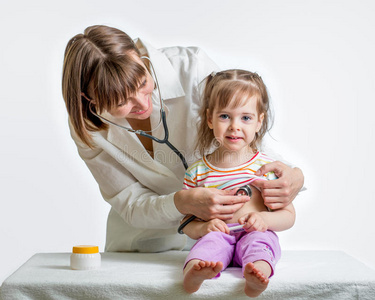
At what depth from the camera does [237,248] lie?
1.80 m

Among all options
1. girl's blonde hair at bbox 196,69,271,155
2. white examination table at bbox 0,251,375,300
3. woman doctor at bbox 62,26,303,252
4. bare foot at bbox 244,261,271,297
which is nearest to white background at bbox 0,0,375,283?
woman doctor at bbox 62,26,303,252

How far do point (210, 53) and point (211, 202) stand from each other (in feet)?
4.72

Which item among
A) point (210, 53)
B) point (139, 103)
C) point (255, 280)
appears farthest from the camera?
point (210, 53)

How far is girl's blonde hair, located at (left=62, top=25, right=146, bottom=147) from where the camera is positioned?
181cm

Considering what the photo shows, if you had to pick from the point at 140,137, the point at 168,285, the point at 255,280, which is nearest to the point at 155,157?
the point at 140,137

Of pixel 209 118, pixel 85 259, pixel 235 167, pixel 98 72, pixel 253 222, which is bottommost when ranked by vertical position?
pixel 85 259

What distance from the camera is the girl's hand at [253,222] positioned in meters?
1.80

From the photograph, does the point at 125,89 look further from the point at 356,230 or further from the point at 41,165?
the point at 356,230

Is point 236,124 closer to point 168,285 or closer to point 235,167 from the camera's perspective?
point 235,167

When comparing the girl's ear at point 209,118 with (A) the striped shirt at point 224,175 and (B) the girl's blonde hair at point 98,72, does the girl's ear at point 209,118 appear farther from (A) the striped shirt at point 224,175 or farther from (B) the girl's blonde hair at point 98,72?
(B) the girl's blonde hair at point 98,72

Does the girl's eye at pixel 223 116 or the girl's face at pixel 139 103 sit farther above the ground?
the girl's face at pixel 139 103

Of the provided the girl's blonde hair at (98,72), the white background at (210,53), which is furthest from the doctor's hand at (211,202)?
the white background at (210,53)

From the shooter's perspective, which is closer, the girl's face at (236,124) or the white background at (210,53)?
the girl's face at (236,124)

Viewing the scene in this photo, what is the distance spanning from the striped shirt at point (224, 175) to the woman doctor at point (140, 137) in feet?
0.17
